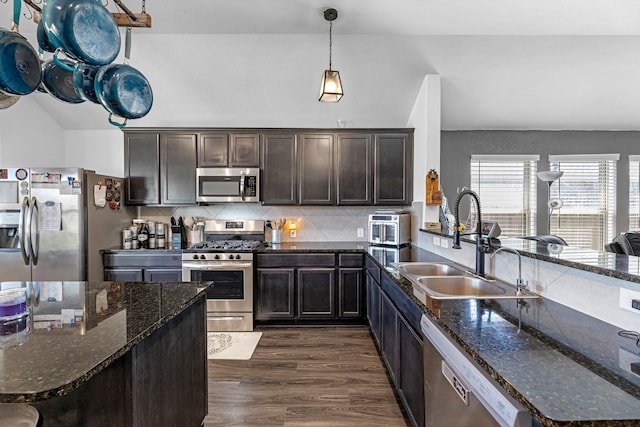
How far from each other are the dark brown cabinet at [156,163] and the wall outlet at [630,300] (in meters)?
3.93

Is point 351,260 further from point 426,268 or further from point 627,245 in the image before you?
point 627,245

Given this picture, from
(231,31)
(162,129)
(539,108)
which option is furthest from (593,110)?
(162,129)

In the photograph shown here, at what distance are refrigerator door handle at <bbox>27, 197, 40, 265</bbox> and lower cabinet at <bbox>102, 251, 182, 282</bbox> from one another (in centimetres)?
62

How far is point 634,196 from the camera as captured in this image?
4.70m

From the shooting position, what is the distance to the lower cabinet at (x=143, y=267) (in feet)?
12.1

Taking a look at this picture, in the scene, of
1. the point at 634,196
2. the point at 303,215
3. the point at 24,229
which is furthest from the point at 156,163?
the point at 634,196

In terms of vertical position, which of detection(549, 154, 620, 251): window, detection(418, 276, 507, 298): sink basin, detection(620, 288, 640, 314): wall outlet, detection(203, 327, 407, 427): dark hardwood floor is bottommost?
detection(203, 327, 407, 427): dark hardwood floor

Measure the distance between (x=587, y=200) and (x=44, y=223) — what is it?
21.7 feet

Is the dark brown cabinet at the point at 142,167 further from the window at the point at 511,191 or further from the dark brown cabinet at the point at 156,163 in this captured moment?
the window at the point at 511,191

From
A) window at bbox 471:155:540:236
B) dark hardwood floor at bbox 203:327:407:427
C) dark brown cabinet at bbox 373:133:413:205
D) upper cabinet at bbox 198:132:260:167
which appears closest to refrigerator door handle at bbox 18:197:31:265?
upper cabinet at bbox 198:132:260:167

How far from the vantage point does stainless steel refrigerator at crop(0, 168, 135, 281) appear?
10.5 ft

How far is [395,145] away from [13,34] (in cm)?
345

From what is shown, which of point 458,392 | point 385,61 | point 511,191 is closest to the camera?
point 458,392

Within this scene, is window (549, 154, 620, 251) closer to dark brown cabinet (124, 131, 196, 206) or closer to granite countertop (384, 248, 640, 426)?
granite countertop (384, 248, 640, 426)
